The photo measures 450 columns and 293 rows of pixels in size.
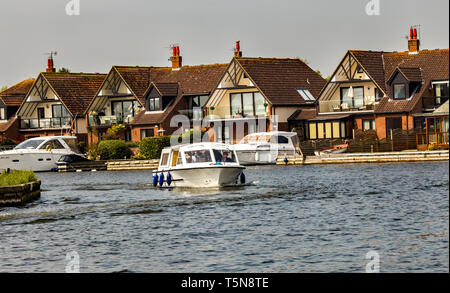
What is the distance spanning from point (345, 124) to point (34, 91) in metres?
40.3

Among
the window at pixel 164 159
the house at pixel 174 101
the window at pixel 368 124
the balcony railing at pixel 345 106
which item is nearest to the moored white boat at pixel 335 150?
the window at pixel 368 124

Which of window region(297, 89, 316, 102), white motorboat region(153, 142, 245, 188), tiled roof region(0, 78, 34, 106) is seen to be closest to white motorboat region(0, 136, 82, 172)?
tiled roof region(0, 78, 34, 106)

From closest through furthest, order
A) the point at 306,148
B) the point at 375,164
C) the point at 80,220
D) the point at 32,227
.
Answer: the point at 32,227
the point at 80,220
the point at 375,164
the point at 306,148

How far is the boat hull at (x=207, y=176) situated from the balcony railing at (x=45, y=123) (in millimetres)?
53478

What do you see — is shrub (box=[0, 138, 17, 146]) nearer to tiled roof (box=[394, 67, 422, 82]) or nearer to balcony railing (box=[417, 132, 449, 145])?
tiled roof (box=[394, 67, 422, 82])

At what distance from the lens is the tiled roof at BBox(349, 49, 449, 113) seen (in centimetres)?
7594

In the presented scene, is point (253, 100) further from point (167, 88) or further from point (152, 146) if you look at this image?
point (152, 146)

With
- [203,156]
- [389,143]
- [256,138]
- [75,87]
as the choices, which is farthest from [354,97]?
[203,156]

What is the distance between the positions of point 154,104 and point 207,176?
4696cm

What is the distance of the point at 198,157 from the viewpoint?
46.3m

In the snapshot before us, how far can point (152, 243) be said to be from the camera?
90.2 ft

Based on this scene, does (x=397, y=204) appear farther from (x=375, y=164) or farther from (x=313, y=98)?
(x=313, y=98)

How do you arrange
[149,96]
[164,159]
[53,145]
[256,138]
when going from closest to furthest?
1. [164,159]
2. [256,138]
3. [53,145]
4. [149,96]
